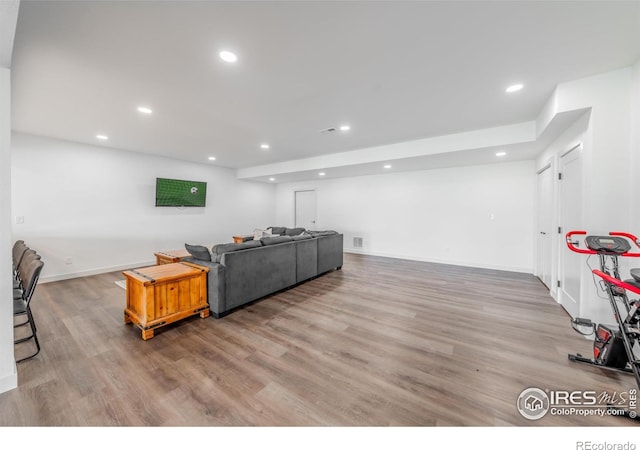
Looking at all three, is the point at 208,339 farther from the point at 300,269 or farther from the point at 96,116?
the point at 96,116

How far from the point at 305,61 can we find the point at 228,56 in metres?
0.68

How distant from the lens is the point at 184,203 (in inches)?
243

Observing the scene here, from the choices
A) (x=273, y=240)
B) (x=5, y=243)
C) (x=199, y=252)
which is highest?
(x=5, y=243)

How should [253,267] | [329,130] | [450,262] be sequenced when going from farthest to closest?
[450,262] < [329,130] < [253,267]

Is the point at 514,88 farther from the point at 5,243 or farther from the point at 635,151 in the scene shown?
the point at 5,243

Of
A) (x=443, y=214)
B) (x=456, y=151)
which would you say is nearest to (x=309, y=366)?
(x=456, y=151)

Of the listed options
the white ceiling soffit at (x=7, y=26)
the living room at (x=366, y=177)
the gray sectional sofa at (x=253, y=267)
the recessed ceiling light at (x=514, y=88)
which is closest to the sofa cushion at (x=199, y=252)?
the gray sectional sofa at (x=253, y=267)

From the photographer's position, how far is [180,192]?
603 centimetres

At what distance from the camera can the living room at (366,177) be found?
2.20 meters

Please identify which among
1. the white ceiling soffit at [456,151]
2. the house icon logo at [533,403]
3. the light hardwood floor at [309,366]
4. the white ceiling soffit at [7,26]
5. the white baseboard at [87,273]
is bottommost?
the house icon logo at [533,403]

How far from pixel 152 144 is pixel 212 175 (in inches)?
86.3

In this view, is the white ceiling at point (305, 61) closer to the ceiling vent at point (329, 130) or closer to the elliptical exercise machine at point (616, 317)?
the ceiling vent at point (329, 130)

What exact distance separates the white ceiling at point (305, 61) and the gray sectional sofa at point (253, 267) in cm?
189

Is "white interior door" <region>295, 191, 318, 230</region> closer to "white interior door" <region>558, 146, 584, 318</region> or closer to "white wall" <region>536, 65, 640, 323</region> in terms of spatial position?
"white interior door" <region>558, 146, 584, 318</region>
